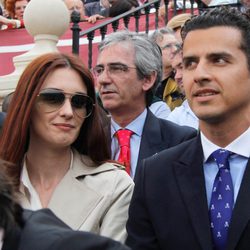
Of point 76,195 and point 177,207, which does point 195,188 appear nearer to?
point 177,207

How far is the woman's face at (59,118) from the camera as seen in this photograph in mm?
3756

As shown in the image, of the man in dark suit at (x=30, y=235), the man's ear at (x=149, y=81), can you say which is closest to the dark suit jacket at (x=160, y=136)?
the man's ear at (x=149, y=81)

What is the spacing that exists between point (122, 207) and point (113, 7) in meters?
7.17

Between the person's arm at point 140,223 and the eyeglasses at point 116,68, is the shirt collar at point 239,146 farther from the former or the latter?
the eyeglasses at point 116,68

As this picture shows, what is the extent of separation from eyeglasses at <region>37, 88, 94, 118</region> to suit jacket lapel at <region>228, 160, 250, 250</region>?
107 centimetres

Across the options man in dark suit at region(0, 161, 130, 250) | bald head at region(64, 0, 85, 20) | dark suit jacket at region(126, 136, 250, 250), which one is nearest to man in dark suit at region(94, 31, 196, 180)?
dark suit jacket at region(126, 136, 250, 250)

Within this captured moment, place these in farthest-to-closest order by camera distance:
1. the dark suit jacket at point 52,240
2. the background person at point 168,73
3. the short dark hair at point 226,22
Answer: the background person at point 168,73
the short dark hair at point 226,22
the dark suit jacket at point 52,240

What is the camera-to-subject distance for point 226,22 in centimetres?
330

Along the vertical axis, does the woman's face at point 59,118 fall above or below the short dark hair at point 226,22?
below

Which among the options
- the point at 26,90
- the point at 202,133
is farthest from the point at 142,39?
the point at 202,133

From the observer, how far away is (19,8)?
10750 mm

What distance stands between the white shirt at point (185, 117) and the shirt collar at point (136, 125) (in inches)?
36.7

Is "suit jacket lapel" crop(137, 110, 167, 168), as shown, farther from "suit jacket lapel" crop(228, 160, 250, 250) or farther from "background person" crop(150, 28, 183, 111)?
"background person" crop(150, 28, 183, 111)

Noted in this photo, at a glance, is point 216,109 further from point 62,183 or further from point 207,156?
point 62,183
